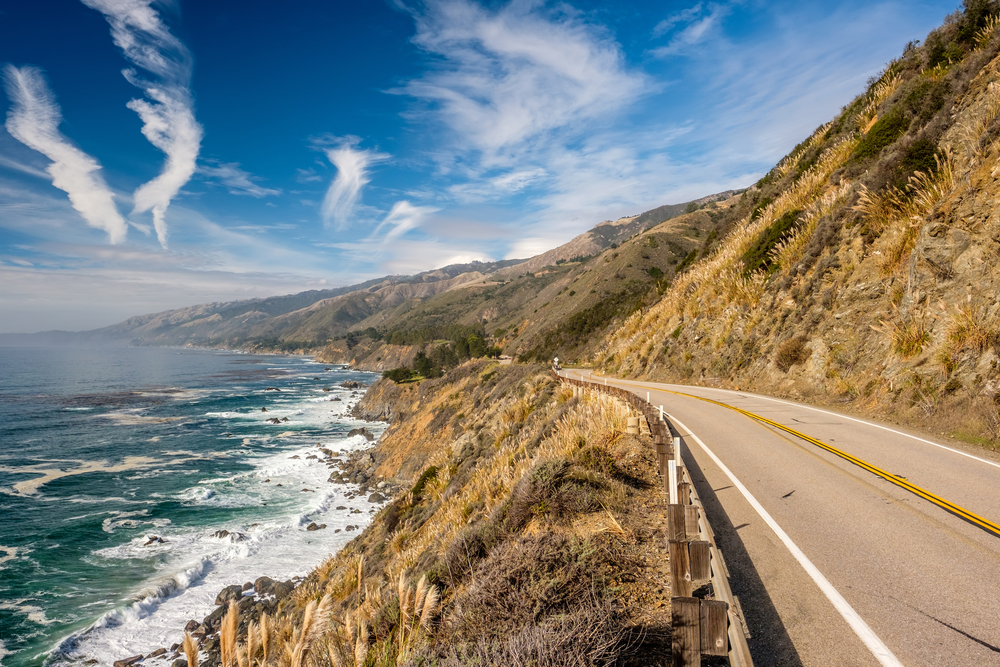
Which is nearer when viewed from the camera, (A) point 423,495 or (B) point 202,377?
(A) point 423,495

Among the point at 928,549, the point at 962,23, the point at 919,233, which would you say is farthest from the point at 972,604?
the point at 962,23

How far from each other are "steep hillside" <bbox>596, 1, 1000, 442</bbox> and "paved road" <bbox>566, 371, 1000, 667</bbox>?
121 inches

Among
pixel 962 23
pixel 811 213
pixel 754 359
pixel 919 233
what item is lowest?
pixel 754 359

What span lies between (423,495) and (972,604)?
17558mm

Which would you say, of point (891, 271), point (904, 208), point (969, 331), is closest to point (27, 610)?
point (969, 331)

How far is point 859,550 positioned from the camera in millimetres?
5512

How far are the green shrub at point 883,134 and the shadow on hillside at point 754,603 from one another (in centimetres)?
2076

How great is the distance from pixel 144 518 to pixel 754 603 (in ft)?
124

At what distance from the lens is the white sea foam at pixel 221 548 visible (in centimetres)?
1850

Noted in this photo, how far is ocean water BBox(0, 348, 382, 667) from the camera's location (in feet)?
63.6

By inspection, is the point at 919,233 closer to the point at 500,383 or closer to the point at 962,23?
the point at 962,23

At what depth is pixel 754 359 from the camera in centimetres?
2056

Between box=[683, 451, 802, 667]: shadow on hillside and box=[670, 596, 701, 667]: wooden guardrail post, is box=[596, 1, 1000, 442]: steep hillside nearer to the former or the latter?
box=[683, 451, 802, 667]: shadow on hillside

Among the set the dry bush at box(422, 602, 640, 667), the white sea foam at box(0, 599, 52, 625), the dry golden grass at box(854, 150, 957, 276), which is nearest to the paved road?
the dry bush at box(422, 602, 640, 667)
